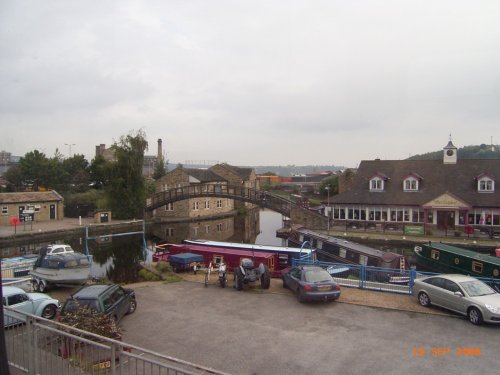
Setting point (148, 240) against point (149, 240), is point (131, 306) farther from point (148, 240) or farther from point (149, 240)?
point (149, 240)

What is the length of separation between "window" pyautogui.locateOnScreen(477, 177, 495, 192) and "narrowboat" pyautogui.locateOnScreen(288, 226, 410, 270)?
17269 millimetres

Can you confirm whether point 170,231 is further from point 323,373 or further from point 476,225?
point 323,373

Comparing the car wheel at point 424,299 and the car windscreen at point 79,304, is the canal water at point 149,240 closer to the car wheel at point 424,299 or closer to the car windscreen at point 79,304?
the car windscreen at point 79,304

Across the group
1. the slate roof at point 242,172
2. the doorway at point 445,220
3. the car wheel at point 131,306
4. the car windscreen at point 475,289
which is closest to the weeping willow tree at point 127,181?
the slate roof at point 242,172

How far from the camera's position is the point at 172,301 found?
50.9ft

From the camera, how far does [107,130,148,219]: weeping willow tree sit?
51.2 m

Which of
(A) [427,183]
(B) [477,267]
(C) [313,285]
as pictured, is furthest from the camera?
(A) [427,183]

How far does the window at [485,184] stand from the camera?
120ft

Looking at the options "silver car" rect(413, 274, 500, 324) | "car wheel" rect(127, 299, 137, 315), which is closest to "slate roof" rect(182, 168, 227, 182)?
"car wheel" rect(127, 299, 137, 315)

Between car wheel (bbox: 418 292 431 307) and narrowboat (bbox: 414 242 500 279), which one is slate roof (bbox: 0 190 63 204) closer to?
narrowboat (bbox: 414 242 500 279)

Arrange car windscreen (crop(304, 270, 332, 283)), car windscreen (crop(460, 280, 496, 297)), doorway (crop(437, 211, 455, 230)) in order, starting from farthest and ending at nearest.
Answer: doorway (crop(437, 211, 455, 230))
car windscreen (crop(304, 270, 332, 283))
car windscreen (crop(460, 280, 496, 297))

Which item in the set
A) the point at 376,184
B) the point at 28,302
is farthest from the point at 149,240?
the point at 28,302

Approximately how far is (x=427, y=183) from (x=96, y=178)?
5232 centimetres
